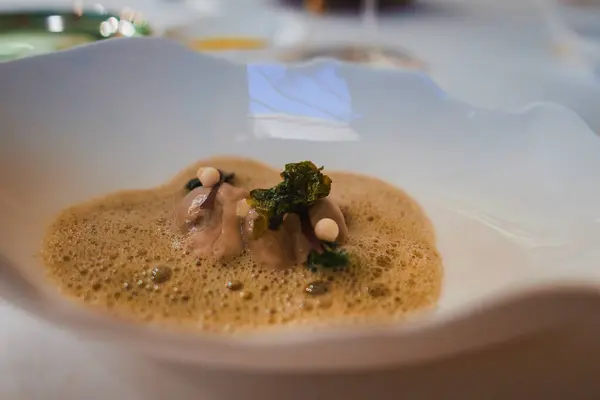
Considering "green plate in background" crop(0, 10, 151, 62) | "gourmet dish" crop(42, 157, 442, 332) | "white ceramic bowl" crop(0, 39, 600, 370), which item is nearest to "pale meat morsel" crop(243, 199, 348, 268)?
"gourmet dish" crop(42, 157, 442, 332)

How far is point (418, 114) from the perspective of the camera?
108 cm

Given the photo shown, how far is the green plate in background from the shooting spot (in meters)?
1.33

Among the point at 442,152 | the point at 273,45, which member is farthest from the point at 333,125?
the point at 273,45

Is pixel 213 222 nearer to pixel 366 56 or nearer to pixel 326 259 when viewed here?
pixel 326 259

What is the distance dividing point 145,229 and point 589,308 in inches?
25.0

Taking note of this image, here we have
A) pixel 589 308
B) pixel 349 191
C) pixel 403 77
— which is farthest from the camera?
pixel 403 77

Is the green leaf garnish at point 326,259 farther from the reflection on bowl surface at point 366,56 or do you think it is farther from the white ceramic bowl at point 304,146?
the reflection on bowl surface at point 366,56

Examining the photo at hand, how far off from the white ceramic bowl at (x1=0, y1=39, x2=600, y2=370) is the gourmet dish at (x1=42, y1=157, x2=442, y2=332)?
4cm

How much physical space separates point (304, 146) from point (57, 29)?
0.79m

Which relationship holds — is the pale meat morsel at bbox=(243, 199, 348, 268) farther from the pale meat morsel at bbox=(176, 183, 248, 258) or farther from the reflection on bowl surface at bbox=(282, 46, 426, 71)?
the reflection on bowl surface at bbox=(282, 46, 426, 71)

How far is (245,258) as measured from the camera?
32.0 inches

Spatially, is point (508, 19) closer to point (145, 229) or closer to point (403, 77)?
point (403, 77)

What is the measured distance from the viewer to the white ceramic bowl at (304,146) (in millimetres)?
777

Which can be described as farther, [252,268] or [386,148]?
[386,148]
